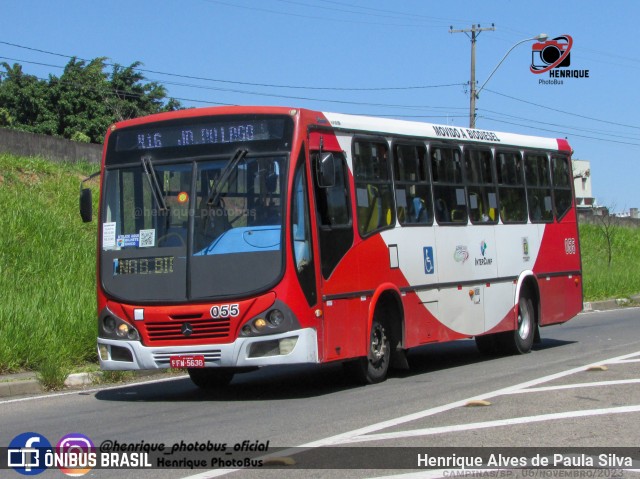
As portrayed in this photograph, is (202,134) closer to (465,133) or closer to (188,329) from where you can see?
(188,329)

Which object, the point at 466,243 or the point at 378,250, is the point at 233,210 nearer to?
the point at 378,250

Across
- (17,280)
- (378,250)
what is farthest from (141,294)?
(17,280)

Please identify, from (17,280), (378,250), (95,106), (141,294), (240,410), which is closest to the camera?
(240,410)

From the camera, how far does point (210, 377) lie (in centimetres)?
1295

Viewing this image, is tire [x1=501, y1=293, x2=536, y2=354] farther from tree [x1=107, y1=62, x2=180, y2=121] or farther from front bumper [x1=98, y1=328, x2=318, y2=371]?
tree [x1=107, y1=62, x2=180, y2=121]

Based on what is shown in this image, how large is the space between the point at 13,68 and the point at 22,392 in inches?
1815

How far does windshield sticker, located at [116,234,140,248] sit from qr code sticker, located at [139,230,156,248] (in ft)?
0.20

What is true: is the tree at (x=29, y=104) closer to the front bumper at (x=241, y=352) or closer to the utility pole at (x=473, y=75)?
the utility pole at (x=473, y=75)

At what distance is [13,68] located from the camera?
55812mm

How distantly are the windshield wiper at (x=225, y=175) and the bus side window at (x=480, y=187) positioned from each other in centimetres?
479

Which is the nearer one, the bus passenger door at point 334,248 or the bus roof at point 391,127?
the bus passenger door at point 334,248

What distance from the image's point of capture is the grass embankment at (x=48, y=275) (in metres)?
14.1

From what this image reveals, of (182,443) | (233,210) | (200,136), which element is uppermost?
(200,136)

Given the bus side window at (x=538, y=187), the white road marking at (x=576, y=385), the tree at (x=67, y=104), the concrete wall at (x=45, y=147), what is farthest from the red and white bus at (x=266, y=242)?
the tree at (x=67, y=104)
